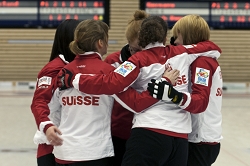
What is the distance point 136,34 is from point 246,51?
31.7 ft

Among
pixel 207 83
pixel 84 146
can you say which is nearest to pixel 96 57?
pixel 84 146

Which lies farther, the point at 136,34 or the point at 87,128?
the point at 136,34

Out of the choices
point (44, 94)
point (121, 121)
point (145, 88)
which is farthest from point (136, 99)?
point (44, 94)

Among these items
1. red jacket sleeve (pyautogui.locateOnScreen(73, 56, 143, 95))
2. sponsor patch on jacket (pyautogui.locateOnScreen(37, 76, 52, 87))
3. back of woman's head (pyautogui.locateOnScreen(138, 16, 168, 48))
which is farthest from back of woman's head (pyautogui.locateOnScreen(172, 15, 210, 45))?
sponsor patch on jacket (pyautogui.locateOnScreen(37, 76, 52, 87))

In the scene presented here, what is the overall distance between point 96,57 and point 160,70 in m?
0.29

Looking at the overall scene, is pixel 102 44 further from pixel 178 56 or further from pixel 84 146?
pixel 84 146

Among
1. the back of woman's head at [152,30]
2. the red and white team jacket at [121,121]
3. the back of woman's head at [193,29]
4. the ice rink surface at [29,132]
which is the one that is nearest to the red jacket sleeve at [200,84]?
the back of woman's head at [193,29]

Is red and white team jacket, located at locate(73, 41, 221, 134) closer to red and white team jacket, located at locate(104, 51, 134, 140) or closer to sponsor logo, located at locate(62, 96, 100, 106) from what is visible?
sponsor logo, located at locate(62, 96, 100, 106)

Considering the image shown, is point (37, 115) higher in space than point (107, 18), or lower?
lower

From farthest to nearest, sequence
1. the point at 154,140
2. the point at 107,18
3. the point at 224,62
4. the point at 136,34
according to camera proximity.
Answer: the point at 224,62
the point at 107,18
the point at 136,34
the point at 154,140

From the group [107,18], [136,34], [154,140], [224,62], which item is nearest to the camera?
[154,140]

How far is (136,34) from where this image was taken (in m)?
1.86

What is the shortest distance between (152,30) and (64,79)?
43 cm

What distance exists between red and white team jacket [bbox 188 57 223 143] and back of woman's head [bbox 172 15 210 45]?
0.13 meters
